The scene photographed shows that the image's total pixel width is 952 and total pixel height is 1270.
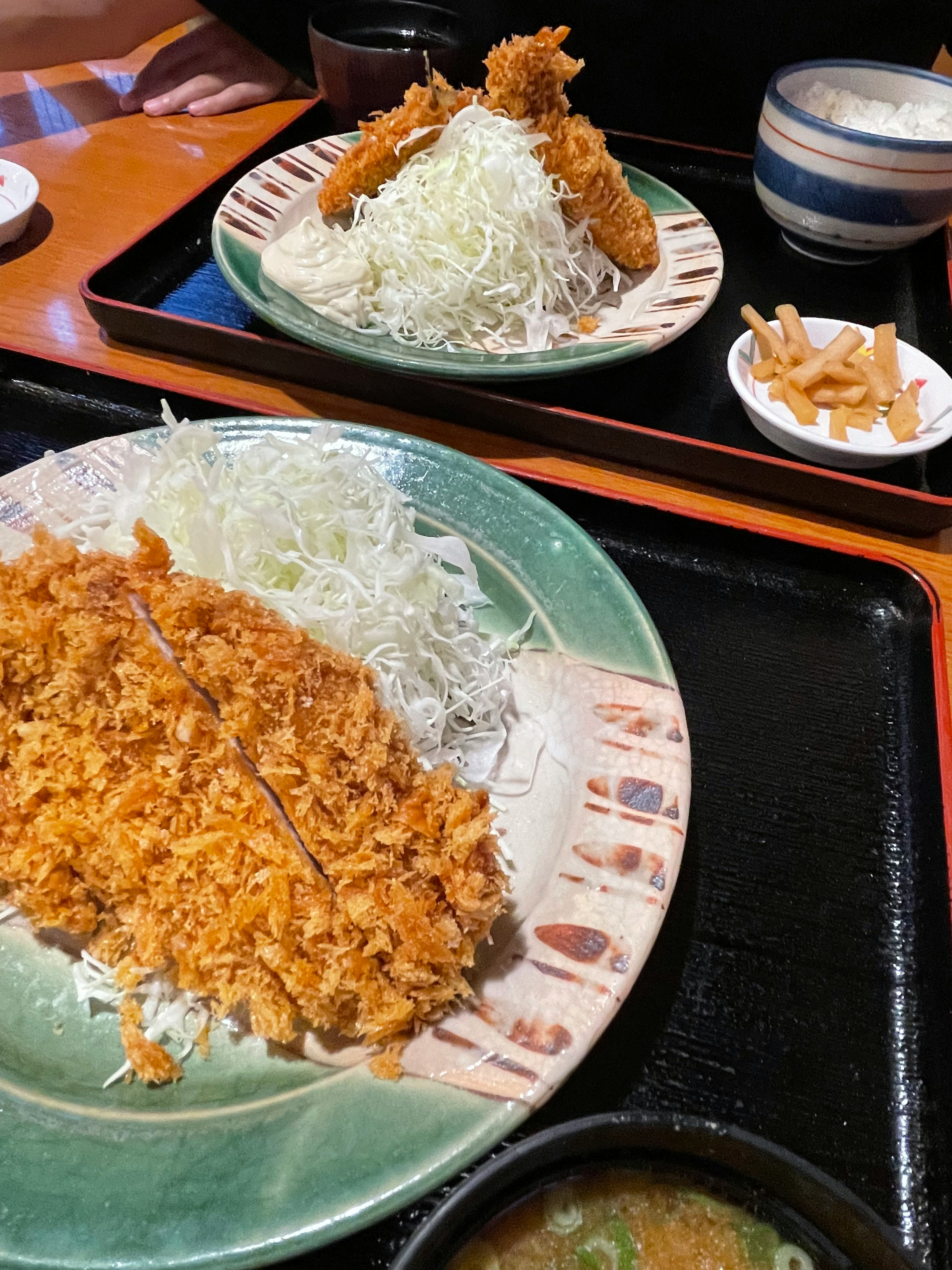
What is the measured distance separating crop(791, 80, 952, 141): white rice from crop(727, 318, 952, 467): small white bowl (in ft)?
2.99

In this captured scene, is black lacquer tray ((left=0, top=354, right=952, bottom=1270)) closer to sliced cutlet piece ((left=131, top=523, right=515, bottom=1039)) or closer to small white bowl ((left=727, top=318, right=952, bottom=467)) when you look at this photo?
sliced cutlet piece ((left=131, top=523, right=515, bottom=1039))

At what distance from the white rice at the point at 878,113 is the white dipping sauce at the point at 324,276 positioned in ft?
4.96

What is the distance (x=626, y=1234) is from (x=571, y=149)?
7.83 feet

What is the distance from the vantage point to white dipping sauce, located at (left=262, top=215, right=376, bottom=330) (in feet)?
6.79

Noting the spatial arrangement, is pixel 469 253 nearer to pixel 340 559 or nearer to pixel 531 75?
pixel 531 75

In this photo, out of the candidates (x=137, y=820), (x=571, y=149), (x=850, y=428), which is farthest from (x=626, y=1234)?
(x=571, y=149)

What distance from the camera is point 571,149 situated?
2.20 m

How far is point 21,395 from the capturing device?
1863 millimetres

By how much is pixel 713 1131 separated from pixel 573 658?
68 centimetres

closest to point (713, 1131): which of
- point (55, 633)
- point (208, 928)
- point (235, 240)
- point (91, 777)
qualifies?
point (208, 928)

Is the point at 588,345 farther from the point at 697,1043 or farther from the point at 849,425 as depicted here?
the point at 697,1043

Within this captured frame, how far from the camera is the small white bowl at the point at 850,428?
5.86 ft

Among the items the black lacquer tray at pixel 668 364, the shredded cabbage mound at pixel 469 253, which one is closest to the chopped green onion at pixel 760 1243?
the black lacquer tray at pixel 668 364

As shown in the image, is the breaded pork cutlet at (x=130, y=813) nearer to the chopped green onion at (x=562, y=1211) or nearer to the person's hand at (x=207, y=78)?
the chopped green onion at (x=562, y=1211)
